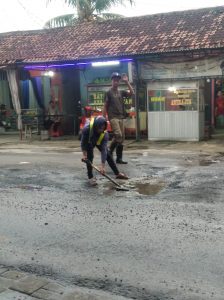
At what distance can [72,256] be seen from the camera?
4652 millimetres

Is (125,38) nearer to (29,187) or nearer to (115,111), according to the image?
(115,111)

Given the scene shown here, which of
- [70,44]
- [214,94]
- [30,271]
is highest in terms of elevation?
[70,44]

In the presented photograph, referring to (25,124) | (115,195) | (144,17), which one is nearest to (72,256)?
(115,195)

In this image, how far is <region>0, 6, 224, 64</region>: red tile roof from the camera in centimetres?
1525

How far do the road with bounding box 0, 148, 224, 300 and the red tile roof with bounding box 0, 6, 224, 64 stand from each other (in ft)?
23.2

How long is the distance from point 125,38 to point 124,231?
41.4 feet

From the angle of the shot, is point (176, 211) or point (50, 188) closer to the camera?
point (176, 211)

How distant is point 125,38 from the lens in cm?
1692

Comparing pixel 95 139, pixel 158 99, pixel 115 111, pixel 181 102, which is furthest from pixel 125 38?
pixel 95 139

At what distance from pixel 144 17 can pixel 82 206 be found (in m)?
13.3

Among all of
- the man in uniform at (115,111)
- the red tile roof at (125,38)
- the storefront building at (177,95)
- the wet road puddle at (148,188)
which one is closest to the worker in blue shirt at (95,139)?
the wet road puddle at (148,188)

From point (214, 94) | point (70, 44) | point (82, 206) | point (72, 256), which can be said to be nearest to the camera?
point (72, 256)

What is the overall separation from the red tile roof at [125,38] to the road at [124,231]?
23.2 feet

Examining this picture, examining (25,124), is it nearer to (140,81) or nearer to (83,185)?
(140,81)
